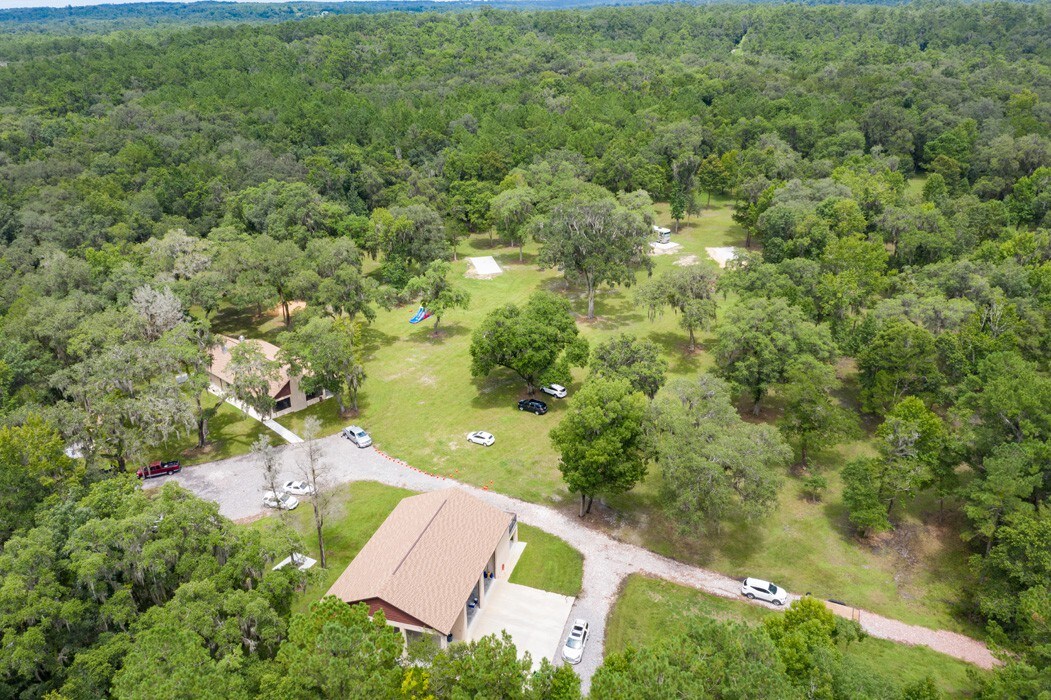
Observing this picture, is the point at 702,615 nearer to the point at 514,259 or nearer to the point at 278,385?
the point at 278,385

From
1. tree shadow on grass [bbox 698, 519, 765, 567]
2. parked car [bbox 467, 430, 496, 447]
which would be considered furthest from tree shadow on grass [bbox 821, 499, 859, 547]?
parked car [bbox 467, 430, 496, 447]

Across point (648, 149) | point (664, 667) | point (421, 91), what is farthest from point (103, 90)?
point (664, 667)

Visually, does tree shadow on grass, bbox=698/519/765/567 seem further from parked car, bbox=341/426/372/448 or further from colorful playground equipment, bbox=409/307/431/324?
colorful playground equipment, bbox=409/307/431/324

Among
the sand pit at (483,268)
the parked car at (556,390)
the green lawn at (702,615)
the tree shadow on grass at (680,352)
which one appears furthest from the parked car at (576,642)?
the sand pit at (483,268)

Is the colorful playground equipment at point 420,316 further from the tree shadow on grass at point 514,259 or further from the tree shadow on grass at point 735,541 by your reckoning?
the tree shadow on grass at point 735,541

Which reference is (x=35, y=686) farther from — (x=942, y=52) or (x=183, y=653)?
(x=942, y=52)

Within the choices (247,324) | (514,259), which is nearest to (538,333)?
(247,324)

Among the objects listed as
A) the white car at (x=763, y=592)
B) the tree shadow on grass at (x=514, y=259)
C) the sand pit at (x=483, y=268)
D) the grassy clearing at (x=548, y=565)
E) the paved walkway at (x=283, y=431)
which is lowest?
the tree shadow on grass at (x=514, y=259)
